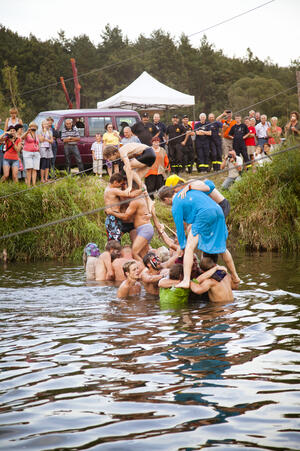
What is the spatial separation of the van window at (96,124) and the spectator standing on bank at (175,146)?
8.45 ft

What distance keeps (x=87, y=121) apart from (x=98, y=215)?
223 inches

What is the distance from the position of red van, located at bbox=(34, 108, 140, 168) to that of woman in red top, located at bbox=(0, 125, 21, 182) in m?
2.93

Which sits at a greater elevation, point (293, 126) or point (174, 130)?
point (174, 130)

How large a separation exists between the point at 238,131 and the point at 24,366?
15.2 metres

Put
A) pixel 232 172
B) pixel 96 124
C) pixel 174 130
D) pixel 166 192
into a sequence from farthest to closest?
pixel 96 124 → pixel 174 130 → pixel 232 172 → pixel 166 192

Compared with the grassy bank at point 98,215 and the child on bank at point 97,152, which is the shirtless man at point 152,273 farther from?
the child on bank at point 97,152

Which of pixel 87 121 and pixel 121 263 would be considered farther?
pixel 87 121

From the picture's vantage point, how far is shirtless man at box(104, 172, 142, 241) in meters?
12.0

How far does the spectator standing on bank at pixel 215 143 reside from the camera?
20516 mm

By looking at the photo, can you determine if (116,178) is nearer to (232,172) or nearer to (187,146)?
(232,172)

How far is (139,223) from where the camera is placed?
39.5ft

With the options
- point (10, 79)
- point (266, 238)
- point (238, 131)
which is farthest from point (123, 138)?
point (10, 79)

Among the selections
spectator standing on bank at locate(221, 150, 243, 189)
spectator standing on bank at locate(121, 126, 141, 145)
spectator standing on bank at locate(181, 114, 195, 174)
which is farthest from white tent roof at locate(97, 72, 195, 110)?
spectator standing on bank at locate(221, 150, 243, 189)

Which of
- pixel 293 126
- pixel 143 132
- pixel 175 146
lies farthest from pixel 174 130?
pixel 293 126
